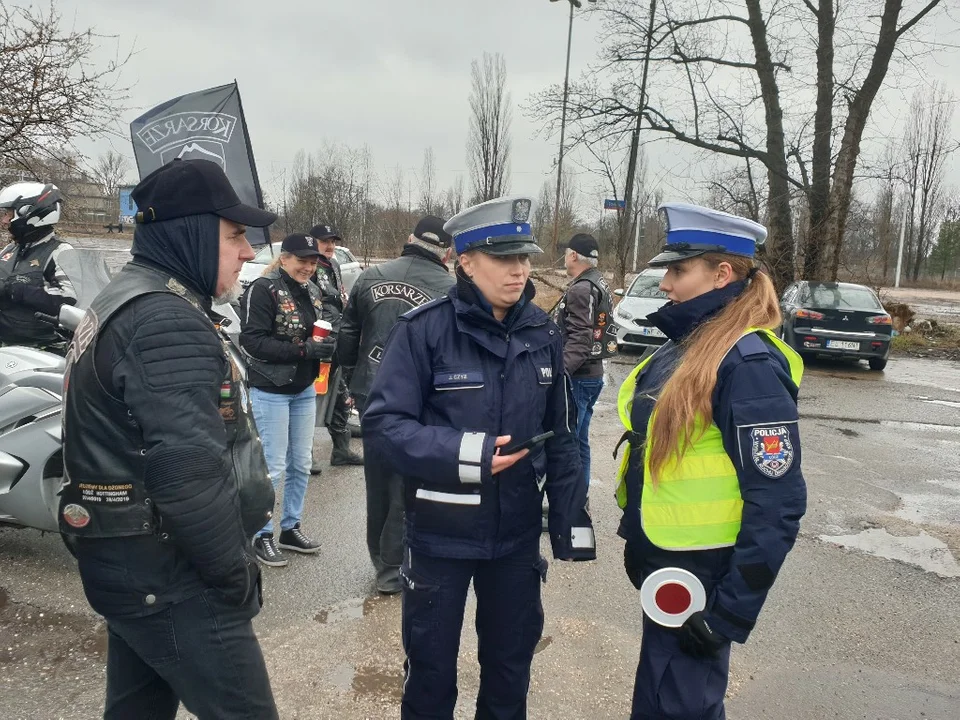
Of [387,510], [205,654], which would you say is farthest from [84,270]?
[205,654]

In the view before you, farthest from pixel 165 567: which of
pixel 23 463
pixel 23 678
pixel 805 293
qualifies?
pixel 805 293

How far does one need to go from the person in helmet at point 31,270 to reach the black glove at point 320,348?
62.4 inches

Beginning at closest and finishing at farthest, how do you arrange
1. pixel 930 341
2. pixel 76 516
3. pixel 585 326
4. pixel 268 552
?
pixel 76 516 → pixel 268 552 → pixel 585 326 → pixel 930 341

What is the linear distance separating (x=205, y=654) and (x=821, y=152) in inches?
791

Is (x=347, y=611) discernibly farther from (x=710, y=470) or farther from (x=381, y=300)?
(x=710, y=470)

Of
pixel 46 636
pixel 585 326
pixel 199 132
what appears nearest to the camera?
pixel 46 636

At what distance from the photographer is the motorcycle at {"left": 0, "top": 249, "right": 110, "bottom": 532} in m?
3.90

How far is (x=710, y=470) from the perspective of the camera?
7.13 ft

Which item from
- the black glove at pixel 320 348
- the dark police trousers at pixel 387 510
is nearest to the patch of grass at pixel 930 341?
the black glove at pixel 320 348

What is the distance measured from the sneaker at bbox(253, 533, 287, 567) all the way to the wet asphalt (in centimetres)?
7

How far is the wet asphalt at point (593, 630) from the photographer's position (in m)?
3.13

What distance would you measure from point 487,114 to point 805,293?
362 inches

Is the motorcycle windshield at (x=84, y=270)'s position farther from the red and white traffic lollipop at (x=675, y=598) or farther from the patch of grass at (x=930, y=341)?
the patch of grass at (x=930, y=341)

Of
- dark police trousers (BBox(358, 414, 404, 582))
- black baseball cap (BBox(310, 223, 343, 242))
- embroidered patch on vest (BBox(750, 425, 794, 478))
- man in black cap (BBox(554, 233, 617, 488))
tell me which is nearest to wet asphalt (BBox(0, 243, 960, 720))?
dark police trousers (BBox(358, 414, 404, 582))
